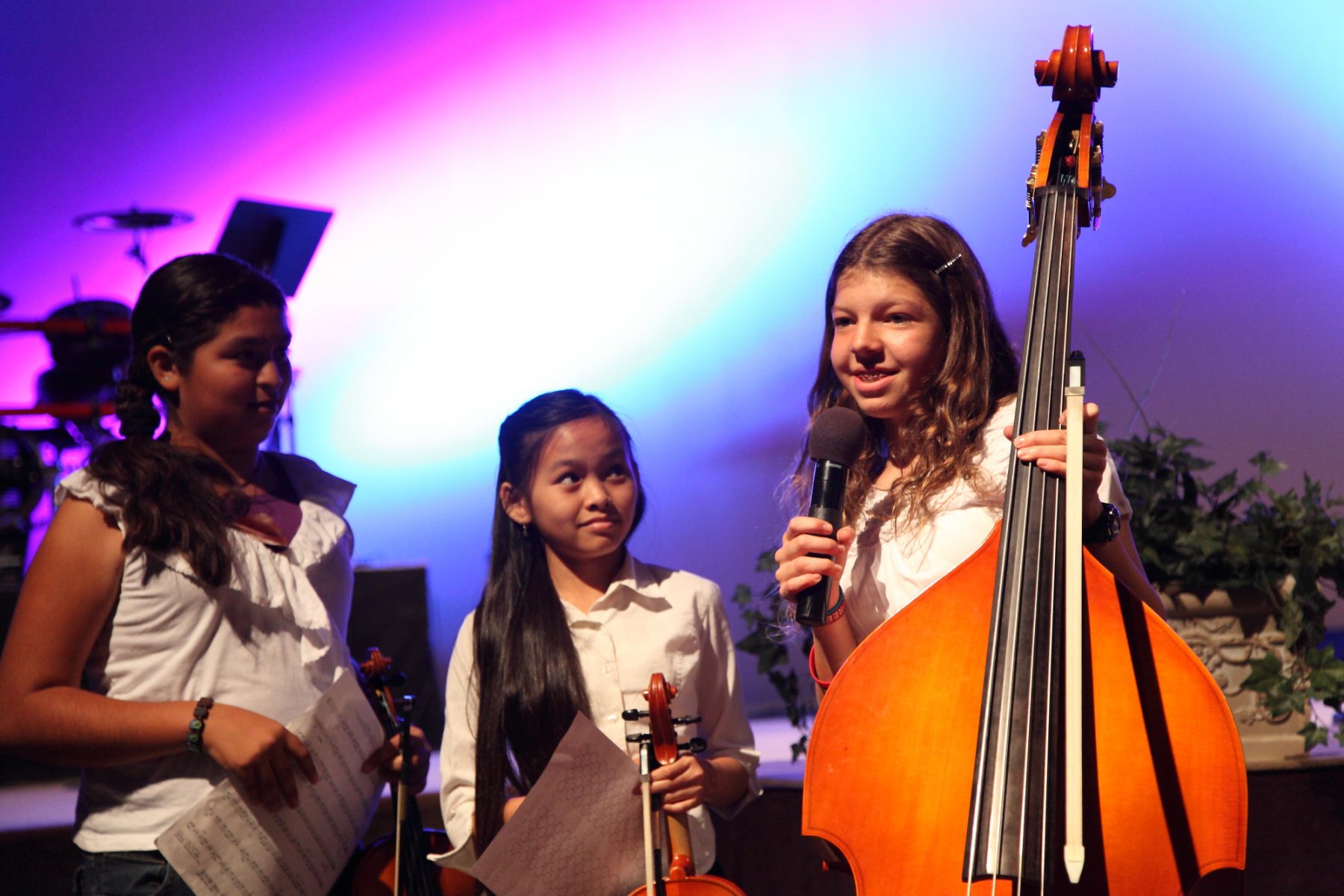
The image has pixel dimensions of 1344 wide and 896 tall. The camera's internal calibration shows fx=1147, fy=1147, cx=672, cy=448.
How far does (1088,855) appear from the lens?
32.0 inches

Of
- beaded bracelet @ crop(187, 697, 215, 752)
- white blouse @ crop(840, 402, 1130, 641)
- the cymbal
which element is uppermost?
the cymbal

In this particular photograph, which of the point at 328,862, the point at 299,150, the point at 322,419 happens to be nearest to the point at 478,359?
the point at 322,419

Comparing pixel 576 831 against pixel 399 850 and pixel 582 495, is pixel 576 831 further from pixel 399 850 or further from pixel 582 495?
pixel 582 495

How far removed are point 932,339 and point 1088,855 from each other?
1.83ft

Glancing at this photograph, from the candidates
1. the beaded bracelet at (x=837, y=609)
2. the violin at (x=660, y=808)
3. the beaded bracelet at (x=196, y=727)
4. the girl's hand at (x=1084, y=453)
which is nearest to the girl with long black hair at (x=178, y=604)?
the beaded bracelet at (x=196, y=727)

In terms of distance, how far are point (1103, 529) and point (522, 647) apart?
0.74m

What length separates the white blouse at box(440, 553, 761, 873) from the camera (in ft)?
4.59

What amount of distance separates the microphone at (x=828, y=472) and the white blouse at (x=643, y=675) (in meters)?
0.44

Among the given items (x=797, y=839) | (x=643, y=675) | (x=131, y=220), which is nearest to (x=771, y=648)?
(x=797, y=839)

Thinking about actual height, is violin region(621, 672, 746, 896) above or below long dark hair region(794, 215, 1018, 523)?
below

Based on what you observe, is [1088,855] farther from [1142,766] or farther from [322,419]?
[322,419]

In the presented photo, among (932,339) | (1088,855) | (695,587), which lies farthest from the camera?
(695,587)

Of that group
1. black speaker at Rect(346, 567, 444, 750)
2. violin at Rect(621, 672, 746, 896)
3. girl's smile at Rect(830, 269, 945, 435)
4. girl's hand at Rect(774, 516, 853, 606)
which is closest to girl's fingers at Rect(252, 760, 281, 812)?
violin at Rect(621, 672, 746, 896)

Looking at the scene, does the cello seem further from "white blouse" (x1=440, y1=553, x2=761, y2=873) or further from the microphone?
"white blouse" (x1=440, y1=553, x2=761, y2=873)
